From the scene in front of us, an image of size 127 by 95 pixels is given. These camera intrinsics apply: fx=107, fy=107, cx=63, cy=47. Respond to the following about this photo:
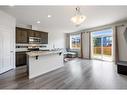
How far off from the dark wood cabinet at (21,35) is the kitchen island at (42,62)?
2.27m

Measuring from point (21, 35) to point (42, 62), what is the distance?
270 cm

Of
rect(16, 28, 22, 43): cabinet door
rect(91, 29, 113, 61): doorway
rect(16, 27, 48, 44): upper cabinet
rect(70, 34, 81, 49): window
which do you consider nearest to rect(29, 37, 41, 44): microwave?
rect(16, 27, 48, 44): upper cabinet

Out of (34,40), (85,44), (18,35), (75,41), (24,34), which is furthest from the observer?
(75,41)

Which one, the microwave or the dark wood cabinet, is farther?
the microwave

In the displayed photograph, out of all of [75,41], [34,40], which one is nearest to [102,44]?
[75,41]

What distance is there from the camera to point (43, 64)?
16.3 ft

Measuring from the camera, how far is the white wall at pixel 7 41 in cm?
486

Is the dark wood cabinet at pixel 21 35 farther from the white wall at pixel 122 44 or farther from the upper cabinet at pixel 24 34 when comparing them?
the white wall at pixel 122 44

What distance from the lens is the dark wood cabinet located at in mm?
6305

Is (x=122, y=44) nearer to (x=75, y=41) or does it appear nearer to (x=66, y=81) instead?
(x=66, y=81)

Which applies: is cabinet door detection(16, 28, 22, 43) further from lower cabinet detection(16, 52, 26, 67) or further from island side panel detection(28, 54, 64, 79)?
island side panel detection(28, 54, 64, 79)

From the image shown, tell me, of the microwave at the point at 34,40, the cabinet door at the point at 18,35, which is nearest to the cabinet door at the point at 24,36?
the cabinet door at the point at 18,35

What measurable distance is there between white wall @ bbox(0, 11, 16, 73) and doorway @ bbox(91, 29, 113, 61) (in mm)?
6428
